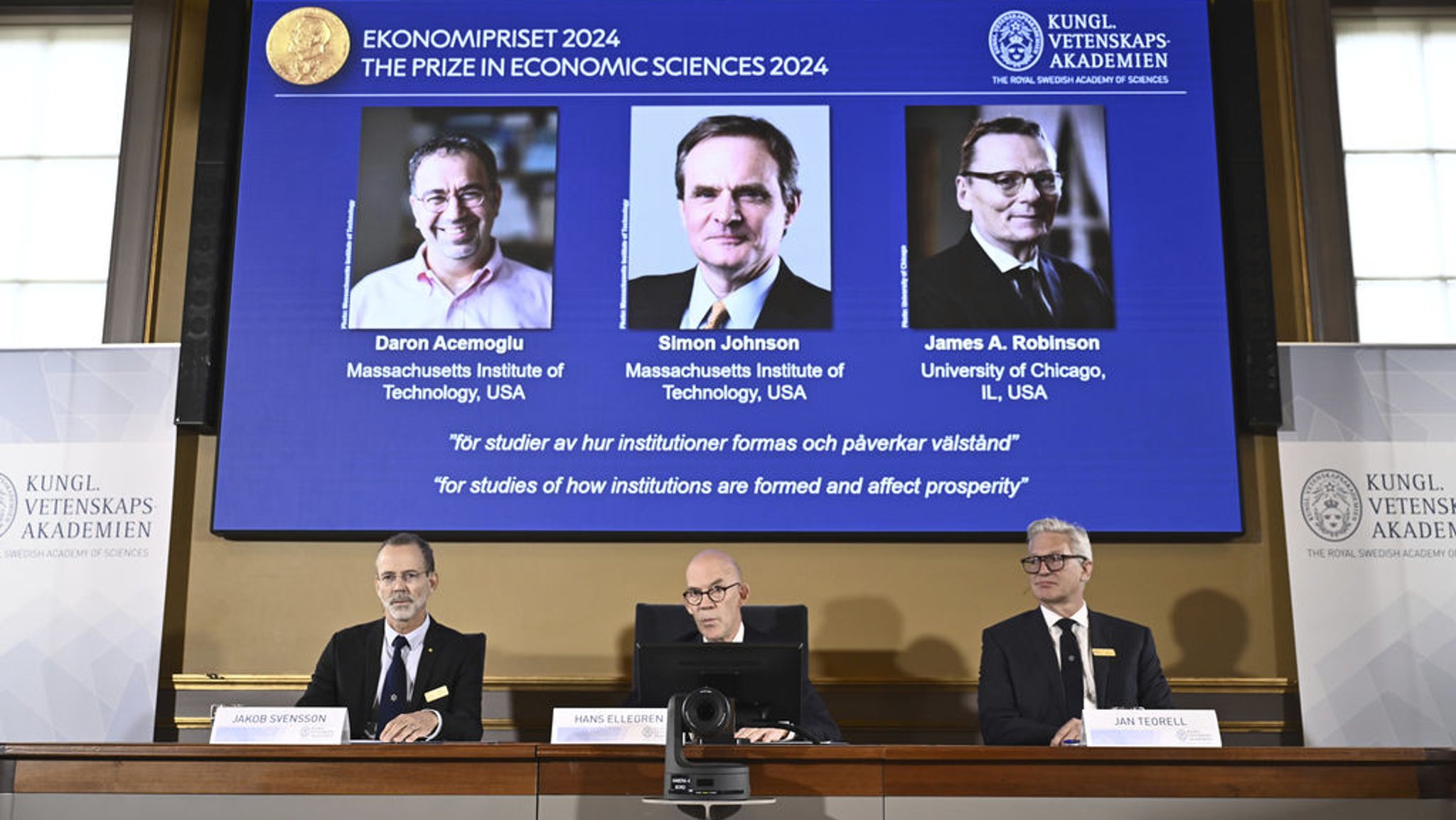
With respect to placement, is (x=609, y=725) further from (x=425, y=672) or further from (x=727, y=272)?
(x=727, y=272)

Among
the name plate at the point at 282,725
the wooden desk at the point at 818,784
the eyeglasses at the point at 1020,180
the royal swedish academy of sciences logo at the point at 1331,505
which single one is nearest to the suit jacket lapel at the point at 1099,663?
the wooden desk at the point at 818,784

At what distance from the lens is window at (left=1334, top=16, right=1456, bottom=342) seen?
208 inches

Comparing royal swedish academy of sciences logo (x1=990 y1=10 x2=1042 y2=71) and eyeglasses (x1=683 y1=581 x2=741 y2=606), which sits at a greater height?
royal swedish academy of sciences logo (x1=990 y1=10 x2=1042 y2=71)

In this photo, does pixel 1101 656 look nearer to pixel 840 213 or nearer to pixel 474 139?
pixel 840 213

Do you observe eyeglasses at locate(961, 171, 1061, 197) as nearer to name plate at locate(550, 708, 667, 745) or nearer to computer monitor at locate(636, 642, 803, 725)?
computer monitor at locate(636, 642, 803, 725)

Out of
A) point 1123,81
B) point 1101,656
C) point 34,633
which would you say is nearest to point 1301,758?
point 1101,656

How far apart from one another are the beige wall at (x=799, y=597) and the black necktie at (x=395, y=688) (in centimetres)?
68

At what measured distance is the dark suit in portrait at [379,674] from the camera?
13.8 feet

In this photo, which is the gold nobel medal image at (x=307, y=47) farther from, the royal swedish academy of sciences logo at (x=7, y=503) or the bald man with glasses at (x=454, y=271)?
the royal swedish academy of sciences logo at (x=7, y=503)

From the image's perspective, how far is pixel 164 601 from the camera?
4926mm

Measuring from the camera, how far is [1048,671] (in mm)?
4074

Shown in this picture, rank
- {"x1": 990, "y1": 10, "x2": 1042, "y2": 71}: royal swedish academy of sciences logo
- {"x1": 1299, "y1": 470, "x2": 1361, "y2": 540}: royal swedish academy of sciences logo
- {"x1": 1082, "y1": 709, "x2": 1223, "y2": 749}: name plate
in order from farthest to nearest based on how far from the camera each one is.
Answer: {"x1": 990, "y1": 10, "x2": 1042, "y2": 71}: royal swedish academy of sciences logo
{"x1": 1299, "y1": 470, "x2": 1361, "y2": 540}: royal swedish academy of sciences logo
{"x1": 1082, "y1": 709, "x2": 1223, "y2": 749}: name plate

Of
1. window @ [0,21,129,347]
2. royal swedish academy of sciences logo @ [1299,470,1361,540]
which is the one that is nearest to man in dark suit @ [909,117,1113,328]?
royal swedish academy of sciences logo @ [1299,470,1361,540]

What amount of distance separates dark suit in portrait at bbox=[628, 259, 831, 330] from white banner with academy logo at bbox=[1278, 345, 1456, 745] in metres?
1.68
